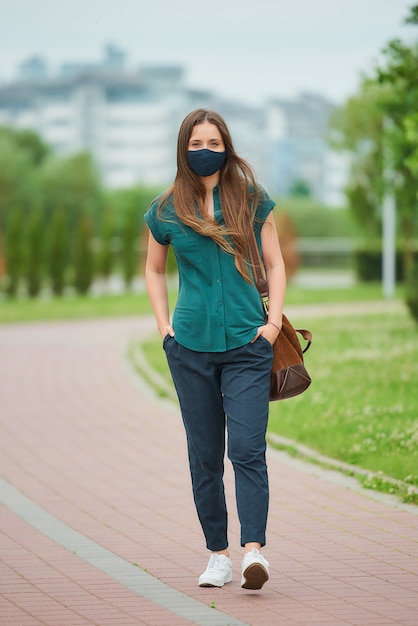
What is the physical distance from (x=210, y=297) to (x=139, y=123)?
16713 cm

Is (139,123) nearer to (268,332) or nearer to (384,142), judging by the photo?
(384,142)

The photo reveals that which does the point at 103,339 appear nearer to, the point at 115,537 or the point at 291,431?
the point at 291,431

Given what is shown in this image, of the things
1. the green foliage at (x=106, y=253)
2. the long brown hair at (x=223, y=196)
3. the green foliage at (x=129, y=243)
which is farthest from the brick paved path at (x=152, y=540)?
the green foliage at (x=129, y=243)

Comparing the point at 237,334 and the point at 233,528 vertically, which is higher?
the point at 237,334

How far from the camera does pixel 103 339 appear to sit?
19406 mm

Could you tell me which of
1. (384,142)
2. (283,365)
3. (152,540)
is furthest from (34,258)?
(283,365)

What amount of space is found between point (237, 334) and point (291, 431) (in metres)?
4.67

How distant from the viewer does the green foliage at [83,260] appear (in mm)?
31672

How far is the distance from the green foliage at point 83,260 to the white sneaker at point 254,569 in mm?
26887

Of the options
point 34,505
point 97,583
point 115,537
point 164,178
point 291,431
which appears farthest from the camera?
point 164,178

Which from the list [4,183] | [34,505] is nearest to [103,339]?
[34,505]

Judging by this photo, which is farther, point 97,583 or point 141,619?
point 97,583

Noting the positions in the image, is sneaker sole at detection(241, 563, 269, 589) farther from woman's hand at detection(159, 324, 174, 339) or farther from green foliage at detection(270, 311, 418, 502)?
green foliage at detection(270, 311, 418, 502)

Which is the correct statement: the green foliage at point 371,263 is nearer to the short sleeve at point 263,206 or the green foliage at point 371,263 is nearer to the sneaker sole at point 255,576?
the short sleeve at point 263,206
